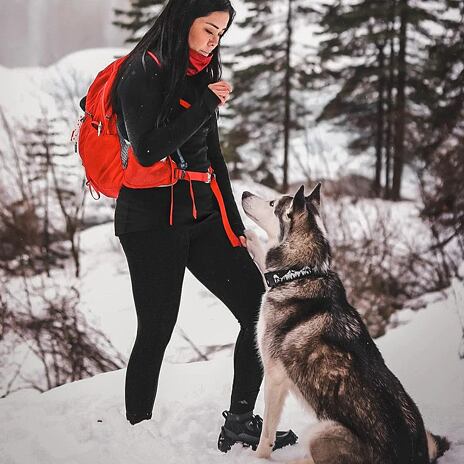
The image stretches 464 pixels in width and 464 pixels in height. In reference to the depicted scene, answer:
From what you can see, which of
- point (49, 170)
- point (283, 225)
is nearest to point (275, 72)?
point (49, 170)

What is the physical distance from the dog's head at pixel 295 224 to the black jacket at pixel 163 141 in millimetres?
248

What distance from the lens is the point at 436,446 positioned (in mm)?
2020

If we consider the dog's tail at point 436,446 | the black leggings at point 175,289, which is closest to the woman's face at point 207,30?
the black leggings at point 175,289

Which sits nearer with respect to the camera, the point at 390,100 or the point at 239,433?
the point at 239,433

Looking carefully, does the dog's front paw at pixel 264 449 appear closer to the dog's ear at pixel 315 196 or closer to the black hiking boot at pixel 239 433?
the black hiking boot at pixel 239 433

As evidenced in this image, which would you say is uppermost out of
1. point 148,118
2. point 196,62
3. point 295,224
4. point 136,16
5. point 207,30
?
point 136,16

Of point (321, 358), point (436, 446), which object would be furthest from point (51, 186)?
point (436, 446)

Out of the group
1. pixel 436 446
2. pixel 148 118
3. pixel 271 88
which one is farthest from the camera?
pixel 271 88

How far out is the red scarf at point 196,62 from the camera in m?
1.88

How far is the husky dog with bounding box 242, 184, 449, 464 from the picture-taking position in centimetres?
175

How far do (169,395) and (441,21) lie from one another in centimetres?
824

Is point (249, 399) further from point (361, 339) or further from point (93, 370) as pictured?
point (93, 370)

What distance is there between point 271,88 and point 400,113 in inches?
123

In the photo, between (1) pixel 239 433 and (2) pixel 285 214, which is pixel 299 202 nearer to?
(2) pixel 285 214
